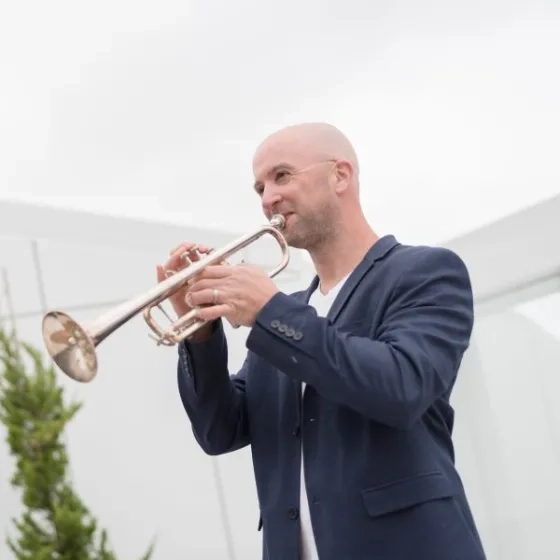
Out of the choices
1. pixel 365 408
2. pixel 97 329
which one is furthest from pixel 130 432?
pixel 365 408

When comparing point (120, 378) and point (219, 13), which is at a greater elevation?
point (219, 13)

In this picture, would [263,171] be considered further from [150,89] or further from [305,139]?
[150,89]

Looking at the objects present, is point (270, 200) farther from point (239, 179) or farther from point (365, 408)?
point (239, 179)

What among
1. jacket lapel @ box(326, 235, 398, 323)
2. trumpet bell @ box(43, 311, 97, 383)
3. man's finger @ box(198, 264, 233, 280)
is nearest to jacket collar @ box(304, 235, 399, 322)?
jacket lapel @ box(326, 235, 398, 323)

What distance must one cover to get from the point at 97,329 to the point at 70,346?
2.6 inches

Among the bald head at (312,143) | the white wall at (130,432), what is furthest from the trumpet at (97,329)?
the white wall at (130,432)

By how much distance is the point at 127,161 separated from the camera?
4.02 metres

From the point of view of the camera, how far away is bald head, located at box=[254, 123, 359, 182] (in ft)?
5.59

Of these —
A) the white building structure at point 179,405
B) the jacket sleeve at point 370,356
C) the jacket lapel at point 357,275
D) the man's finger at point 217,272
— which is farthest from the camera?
the white building structure at point 179,405

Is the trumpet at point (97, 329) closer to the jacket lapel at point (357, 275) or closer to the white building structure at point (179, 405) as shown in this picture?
the jacket lapel at point (357, 275)

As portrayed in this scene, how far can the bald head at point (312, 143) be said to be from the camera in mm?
1703

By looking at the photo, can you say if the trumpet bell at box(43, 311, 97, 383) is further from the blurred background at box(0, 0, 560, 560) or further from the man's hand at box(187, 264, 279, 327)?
the blurred background at box(0, 0, 560, 560)

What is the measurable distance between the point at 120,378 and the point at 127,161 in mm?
1022

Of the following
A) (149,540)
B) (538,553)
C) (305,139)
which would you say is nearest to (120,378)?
(149,540)
